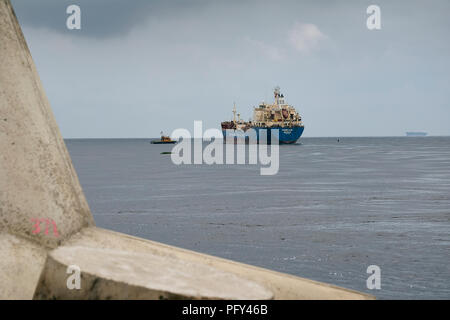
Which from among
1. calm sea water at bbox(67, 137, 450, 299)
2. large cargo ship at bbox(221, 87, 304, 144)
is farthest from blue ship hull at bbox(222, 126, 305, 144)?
calm sea water at bbox(67, 137, 450, 299)

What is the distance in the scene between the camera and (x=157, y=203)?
61.6 ft

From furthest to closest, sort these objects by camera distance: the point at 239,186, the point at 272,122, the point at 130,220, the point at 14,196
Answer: the point at 272,122 < the point at 239,186 < the point at 130,220 < the point at 14,196

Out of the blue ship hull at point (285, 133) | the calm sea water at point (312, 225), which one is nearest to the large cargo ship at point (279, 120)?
the blue ship hull at point (285, 133)

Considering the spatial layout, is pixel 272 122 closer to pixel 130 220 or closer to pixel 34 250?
pixel 130 220

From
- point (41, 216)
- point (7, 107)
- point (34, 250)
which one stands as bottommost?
point (34, 250)

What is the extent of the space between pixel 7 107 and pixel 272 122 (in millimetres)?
102296

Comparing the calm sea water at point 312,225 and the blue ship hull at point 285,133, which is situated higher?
the blue ship hull at point 285,133

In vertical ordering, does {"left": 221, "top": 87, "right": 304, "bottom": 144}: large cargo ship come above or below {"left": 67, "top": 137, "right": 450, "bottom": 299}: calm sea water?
above

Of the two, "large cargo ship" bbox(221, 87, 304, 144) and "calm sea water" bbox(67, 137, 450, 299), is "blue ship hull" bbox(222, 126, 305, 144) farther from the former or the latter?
"calm sea water" bbox(67, 137, 450, 299)

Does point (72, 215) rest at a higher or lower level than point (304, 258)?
higher

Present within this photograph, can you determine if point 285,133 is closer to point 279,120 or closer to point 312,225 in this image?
point 279,120

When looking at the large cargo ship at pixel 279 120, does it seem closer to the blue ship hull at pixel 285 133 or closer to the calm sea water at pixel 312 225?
the blue ship hull at pixel 285 133

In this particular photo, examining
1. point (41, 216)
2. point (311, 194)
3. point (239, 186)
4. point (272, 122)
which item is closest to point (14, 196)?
point (41, 216)
